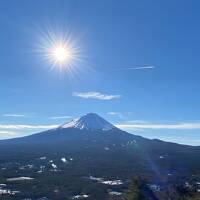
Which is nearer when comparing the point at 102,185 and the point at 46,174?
the point at 102,185

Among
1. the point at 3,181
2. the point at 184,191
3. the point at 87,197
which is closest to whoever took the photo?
the point at 184,191

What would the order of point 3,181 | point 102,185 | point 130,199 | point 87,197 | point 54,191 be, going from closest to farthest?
point 130,199 < point 87,197 < point 54,191 < point 102,185 < point 3,181

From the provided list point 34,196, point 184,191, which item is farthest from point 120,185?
point 184,191

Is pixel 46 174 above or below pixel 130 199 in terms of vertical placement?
above

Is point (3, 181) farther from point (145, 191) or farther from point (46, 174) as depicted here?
point (145, 191)

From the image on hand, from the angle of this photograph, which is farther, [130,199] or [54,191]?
[54,191]

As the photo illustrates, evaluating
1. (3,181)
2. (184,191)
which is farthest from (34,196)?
(184,191)

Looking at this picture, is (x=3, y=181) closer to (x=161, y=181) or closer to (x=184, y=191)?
(x=161, y=181)

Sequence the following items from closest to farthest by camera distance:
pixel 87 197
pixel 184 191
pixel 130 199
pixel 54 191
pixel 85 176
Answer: pixel 130 199
pixel 184 191
pixel 87 197
pixel 54 191
pixel 85 176

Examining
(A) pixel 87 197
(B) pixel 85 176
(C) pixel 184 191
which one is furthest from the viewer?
(B) pixel 85 176
